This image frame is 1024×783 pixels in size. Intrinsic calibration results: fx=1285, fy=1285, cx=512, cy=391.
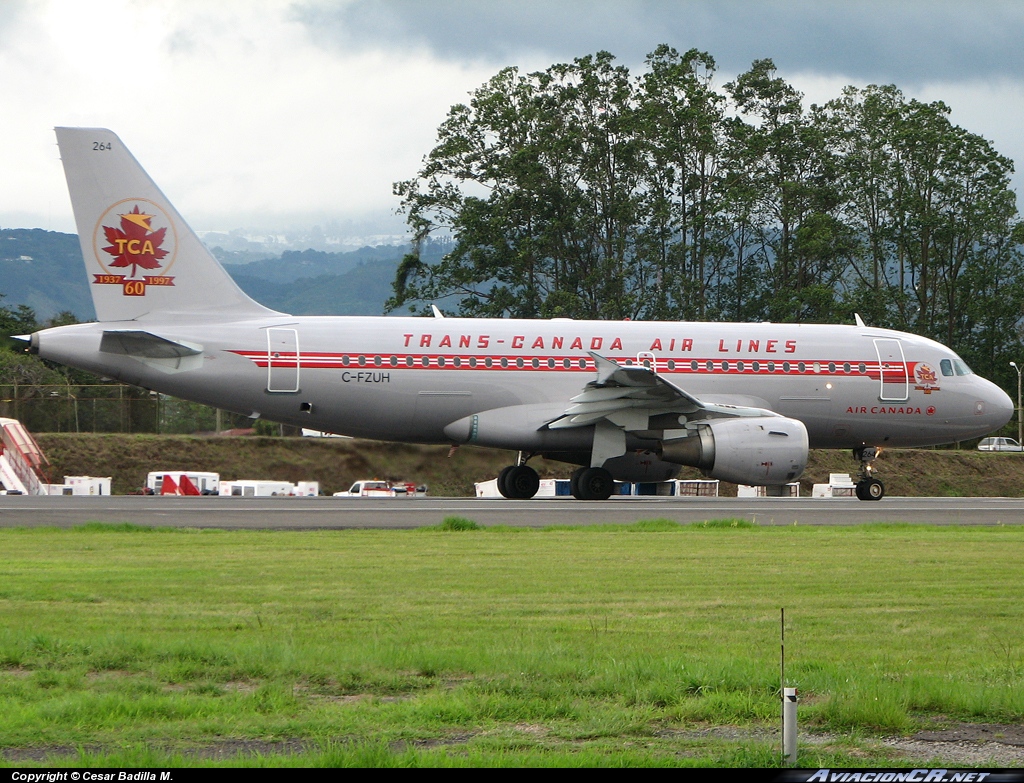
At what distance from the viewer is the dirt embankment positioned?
32.0 meters

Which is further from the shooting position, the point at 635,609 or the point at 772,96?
the point at 772,96

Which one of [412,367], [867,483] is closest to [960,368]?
[867,483]

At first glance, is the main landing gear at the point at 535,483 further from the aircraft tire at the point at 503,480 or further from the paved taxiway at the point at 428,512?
the paved taxiway at the point at 428,512

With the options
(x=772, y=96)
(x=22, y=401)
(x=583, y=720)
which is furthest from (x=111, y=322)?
(x=772, y=96)

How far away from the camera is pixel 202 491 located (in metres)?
37.3

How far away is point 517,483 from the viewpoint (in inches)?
1185

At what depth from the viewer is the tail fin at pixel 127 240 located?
90.1ft

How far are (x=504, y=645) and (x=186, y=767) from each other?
356 centimetres

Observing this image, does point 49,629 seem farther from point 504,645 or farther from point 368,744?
point 368,744

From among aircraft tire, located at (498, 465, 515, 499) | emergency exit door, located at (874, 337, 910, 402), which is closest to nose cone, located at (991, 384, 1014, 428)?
emergency exit door, located at (874, 337, 910, 402)

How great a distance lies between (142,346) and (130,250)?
2363 mm

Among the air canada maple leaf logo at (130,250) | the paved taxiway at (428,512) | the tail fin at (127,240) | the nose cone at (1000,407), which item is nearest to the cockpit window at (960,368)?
the nose cone at (1000,407)

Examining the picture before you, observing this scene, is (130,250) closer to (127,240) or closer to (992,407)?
(127,240)

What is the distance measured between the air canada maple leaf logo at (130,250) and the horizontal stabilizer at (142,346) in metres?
1.42
